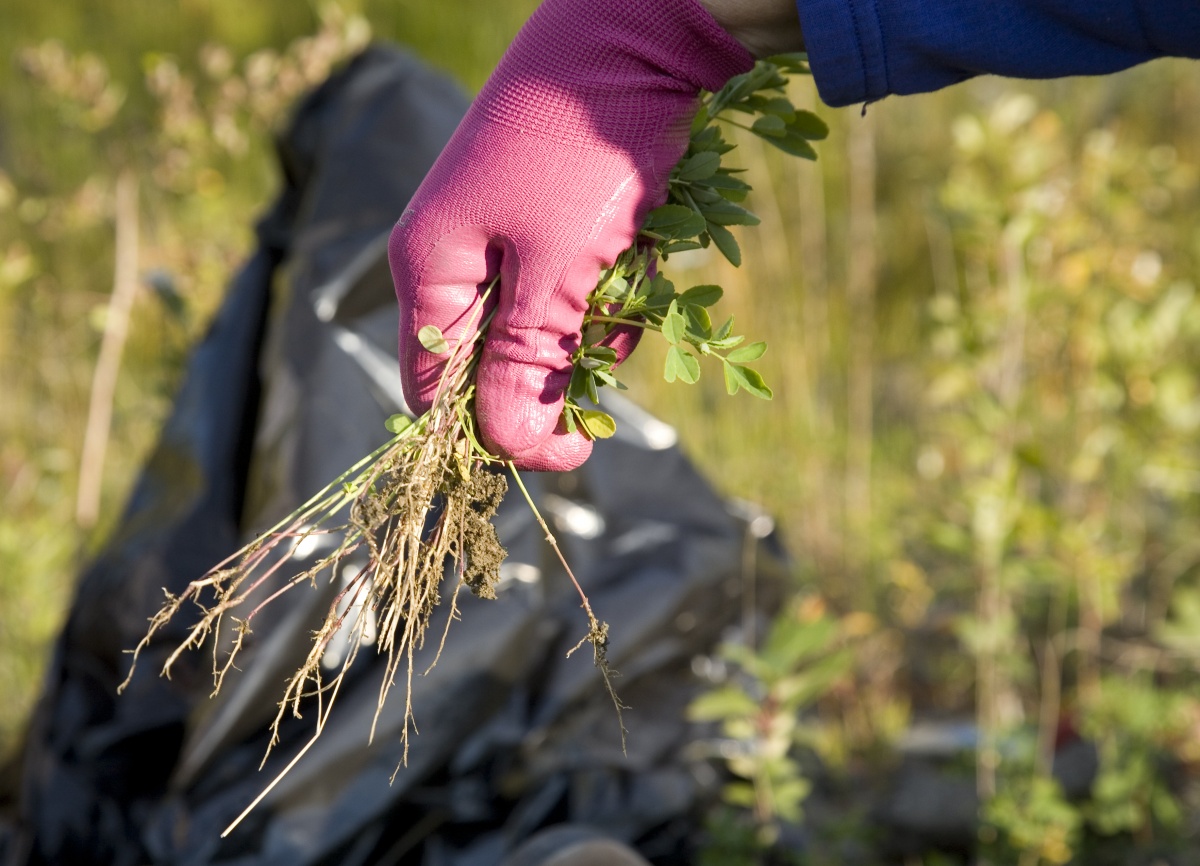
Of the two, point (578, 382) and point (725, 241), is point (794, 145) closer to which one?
point (725, 241)

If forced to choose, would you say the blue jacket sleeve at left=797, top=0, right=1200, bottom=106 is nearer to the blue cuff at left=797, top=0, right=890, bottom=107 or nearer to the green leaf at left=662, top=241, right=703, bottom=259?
the blue cuff at left=797, top=0, right=890, bottom=107

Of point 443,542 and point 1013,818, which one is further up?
point 443,542

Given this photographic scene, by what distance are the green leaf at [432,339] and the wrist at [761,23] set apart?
1.19 feet

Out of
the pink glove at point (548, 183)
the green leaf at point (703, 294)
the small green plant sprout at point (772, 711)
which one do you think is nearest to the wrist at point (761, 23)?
the pink glove at point (548, 183)

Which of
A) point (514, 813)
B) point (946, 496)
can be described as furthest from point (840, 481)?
point (514, 813)

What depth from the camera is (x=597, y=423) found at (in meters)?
0.96

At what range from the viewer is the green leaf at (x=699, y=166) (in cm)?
93

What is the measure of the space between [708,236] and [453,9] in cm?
329

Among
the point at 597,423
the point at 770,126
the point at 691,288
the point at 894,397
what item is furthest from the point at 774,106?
the point at 894,397

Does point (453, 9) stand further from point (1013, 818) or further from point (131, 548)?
point (1013, 818)

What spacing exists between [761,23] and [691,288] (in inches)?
9.4

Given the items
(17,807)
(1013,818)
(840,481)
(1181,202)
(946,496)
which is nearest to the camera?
(1013,818)

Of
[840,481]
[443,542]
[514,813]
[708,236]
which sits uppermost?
[708,236]

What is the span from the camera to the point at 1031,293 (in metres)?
1.85
